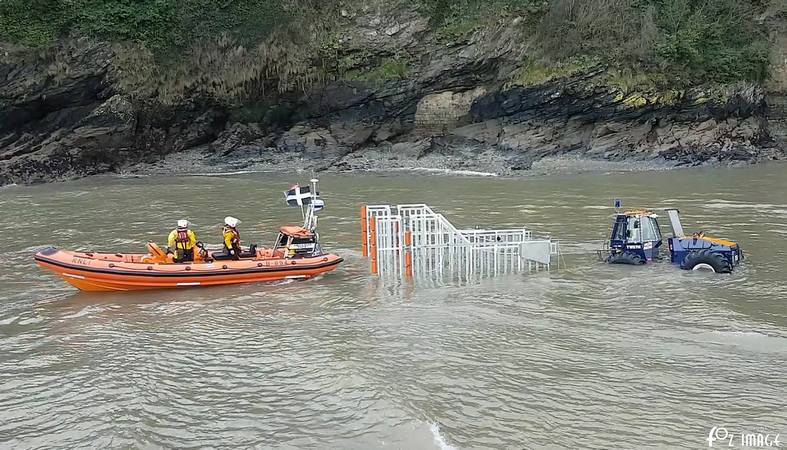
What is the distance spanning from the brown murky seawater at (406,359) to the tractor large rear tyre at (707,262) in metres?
0.23

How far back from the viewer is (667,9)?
31.8 m

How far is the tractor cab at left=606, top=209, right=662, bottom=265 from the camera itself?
40.1ft

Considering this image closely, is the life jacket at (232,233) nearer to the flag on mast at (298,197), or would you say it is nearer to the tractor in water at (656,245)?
the flag on mast at (298,197)

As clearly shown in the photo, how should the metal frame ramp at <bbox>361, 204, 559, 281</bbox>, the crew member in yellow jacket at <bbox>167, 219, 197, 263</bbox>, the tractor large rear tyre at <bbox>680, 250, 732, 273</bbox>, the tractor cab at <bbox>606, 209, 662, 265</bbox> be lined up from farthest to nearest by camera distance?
the tractor cab at <bbox>606, 209, 662, 265</bbox> → the crew member in yellow jacket at <bbox>167, 219, 197, 263</bbox> → the metal frame ramp at <bbox>361, 204, 559, 281</bbox> → the tractor large rear tyre at <bbox>680, 250, 732, 273</bbox>

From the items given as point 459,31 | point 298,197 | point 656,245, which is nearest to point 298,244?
point 298,197

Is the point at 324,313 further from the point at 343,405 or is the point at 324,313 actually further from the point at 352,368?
the point at 343,405

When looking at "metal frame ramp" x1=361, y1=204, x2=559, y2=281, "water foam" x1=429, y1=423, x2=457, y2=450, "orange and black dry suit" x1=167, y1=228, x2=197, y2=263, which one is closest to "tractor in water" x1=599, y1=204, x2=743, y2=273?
"metal frame ramp" x1=361, y1=204, x2=559, y2=281

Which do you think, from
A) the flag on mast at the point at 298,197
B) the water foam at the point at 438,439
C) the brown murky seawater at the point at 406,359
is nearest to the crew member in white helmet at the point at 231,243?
the brown murky seawater at the point at 406,359

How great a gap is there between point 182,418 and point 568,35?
2868 cm

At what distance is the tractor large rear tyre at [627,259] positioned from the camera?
39.8ft

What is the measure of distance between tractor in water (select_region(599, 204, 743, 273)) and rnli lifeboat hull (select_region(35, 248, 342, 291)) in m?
5.45

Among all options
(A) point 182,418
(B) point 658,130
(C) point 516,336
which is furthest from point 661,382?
(B) point 658,130

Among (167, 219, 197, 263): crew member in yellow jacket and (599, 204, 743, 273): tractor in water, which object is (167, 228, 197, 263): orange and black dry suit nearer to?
(167, 219, 197, 263): crew member in yellow jacket

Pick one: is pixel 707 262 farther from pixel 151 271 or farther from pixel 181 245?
pixel 151 271
